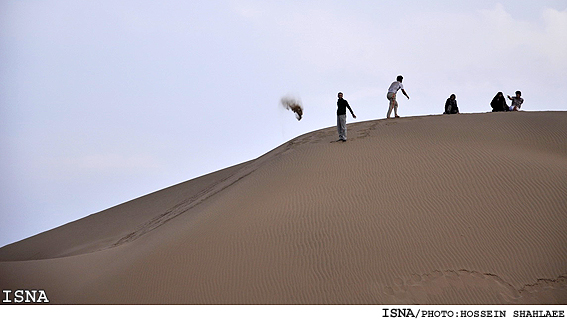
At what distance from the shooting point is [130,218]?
22.4 metres

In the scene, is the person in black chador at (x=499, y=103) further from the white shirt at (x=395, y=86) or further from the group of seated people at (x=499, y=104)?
the white shirt at (x=395, y=86)

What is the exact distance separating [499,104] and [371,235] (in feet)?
34.8

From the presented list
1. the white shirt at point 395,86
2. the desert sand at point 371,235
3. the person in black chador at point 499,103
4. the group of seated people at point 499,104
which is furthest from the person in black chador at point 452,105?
the white shirt at point 395,86

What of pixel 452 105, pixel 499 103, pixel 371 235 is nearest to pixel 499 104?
pixel 499 103

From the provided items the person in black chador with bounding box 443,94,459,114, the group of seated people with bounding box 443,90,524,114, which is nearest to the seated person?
the group of seated people with bounding box 443,90,524,114

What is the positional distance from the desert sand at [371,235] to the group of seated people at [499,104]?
9.23ft

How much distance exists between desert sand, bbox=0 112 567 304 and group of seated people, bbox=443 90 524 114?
9.23 feet

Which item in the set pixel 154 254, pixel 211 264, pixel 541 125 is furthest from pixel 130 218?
pixel 541 125

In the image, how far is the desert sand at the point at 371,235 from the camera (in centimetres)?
853

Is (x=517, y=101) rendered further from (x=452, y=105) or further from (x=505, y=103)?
(x=452, y=105)

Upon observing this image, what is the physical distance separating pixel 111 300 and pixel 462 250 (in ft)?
21.5

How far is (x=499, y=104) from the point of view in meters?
17.9

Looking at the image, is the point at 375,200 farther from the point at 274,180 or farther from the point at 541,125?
the point at 541,125
